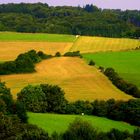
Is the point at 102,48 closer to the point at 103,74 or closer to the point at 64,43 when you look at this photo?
the point at 64,43

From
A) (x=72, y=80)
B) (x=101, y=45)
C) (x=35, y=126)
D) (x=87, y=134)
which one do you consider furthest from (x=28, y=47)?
(x=87, y=134)

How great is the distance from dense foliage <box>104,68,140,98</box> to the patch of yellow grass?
22.4m

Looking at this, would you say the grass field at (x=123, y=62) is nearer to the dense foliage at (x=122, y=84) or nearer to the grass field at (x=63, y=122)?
the dense foliage at (x=122, y=84)

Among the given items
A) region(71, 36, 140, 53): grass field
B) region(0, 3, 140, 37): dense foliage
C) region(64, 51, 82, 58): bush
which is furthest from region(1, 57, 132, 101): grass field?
region(0, 3, 140, 37): dense foliage

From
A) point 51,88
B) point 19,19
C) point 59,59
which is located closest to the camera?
point 51,88

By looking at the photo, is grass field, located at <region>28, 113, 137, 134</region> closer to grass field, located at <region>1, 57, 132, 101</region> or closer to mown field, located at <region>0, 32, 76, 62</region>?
grass field, located at <region>1, 57, 132, 101</region>

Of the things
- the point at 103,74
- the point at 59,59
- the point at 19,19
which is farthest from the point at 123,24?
the point at 103,74

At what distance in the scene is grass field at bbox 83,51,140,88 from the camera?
58.0 m

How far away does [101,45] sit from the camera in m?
90.4

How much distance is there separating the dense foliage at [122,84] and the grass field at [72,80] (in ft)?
1.91

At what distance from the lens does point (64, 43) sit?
92500mm

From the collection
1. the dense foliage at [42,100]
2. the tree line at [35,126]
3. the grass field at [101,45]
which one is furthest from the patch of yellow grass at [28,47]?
the tree line at [35,126]

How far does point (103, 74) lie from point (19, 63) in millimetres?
10088

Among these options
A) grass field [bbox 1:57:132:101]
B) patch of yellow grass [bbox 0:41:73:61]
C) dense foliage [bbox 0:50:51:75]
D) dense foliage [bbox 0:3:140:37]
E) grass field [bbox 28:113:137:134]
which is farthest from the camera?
dense foliage [bbox 0:3:140:37]
